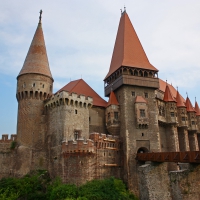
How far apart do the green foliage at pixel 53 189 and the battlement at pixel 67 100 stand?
21.8 ft

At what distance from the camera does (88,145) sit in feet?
73.5

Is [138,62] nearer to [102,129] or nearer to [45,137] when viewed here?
[102,129]

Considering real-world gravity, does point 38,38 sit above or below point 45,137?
above

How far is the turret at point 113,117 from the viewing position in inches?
1062

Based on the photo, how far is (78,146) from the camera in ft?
72.1

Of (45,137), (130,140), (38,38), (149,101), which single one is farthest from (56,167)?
(38,38)

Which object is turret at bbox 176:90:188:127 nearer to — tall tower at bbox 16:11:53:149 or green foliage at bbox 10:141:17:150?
tall tower at bbox 16:11:53:149

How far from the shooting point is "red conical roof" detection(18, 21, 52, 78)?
26.7m

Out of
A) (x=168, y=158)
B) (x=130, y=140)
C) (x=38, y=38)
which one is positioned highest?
(x=38, y=38)

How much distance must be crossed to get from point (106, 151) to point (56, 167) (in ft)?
15.9

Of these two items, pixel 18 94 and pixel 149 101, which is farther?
pixel 149 101

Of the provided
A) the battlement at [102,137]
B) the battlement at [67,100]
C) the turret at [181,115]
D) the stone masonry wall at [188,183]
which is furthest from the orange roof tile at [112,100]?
the stone masonry wall at [188,183]

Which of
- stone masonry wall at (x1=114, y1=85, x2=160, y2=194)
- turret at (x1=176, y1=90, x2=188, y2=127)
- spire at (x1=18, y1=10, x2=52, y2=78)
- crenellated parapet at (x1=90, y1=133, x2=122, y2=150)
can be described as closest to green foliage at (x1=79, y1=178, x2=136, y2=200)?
stone masonry wall at (x1=114, y1=85, x2=160, y2=194)

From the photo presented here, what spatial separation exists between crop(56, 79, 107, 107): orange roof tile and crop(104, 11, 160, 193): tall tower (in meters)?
1.70
